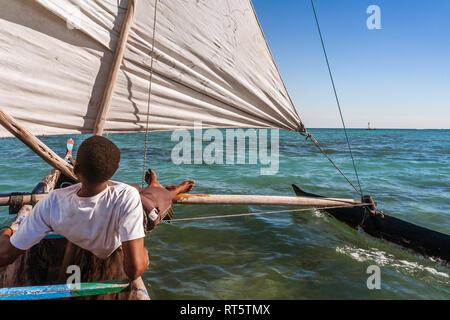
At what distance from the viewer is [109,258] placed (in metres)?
2.19

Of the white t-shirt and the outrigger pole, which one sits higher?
the outrigger pole

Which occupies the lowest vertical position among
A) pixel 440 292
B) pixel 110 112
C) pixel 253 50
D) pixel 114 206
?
pixel 440 292

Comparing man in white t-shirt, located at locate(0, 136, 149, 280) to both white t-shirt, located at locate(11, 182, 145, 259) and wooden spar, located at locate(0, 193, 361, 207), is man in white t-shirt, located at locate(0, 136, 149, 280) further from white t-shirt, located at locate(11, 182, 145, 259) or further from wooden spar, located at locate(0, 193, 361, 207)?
wooden spar, located at locate(0, 193, 361, 207)

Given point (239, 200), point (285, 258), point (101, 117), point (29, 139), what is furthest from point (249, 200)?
point (29, 139)

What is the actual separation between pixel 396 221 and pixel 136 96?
4.52 m

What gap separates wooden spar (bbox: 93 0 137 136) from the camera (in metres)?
3.61

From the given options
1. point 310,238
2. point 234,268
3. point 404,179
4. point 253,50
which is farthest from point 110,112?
point 404,179

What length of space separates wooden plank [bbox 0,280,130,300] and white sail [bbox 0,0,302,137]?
2.14 meters

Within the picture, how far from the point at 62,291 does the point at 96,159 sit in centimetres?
88

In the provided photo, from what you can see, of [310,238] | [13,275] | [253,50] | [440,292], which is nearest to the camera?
[13,275]

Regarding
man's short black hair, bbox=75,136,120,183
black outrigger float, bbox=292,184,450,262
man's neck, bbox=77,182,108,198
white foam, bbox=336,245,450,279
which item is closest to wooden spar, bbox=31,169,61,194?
man's neck, bbox=77,182,108,198

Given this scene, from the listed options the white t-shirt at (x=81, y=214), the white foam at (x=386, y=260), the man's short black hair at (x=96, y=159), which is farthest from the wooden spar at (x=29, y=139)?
the white foam at (x=386, y=260)

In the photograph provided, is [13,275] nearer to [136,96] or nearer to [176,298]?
[176,298]

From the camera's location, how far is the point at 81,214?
1.84 metres
